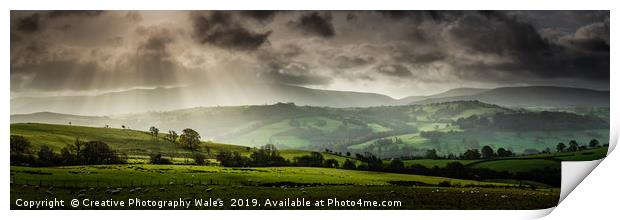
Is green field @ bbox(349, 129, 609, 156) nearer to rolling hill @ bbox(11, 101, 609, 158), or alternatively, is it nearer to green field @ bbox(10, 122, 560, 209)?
rolling hill @ bbox(11, 101, 609, 158)

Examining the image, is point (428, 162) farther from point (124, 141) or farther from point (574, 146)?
point (124, 141)

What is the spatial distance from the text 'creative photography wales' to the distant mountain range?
4cm

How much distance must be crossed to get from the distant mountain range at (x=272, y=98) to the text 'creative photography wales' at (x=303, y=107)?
4cm

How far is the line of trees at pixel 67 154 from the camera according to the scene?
18.8 meters

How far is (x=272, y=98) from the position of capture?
19.6 m

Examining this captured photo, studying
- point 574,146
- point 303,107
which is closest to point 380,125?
point 303,107

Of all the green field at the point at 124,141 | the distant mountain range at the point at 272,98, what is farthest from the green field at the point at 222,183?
the distant mountain range at the point at 272,98

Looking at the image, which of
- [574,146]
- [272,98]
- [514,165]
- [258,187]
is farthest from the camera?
[514,165]

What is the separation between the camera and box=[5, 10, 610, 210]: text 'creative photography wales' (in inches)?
740

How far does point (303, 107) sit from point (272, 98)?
0.96 metres

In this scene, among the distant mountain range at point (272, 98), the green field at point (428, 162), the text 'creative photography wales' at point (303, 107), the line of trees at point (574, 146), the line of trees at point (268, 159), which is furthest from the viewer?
the green field at point (428, 162)

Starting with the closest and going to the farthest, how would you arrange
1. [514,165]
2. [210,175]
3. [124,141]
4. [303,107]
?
[210,175] → [124,141] → [514,165] → [303,107]

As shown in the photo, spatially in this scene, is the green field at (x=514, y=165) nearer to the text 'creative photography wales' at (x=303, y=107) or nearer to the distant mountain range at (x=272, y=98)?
the text 'creative photography wales' at (x=303, y=107)
